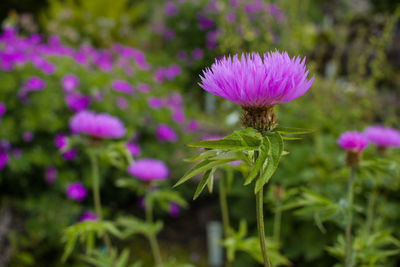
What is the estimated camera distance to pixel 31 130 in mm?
2322

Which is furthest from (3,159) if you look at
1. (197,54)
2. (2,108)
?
(197,54)

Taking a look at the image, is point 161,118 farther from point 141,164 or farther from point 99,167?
point 141,164

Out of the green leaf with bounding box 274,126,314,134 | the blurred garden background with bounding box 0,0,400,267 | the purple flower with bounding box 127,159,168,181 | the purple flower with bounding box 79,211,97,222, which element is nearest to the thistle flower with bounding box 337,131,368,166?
the blurred garden background with bounding box 0,0,400,267

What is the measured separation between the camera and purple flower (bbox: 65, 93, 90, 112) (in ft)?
8.14

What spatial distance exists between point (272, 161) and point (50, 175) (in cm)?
212

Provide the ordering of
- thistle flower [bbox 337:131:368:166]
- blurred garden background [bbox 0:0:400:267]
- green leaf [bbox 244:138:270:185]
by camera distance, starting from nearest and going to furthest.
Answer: green leaf [bbox 244:138:270:185], thistle flower [bbox 337:131:368:166], blurred garden background [bbox 0:0:400:267]

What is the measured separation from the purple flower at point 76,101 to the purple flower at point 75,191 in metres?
0.55

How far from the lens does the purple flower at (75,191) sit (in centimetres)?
230

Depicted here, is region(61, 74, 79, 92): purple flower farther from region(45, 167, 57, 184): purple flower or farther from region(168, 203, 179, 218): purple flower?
region(168, 203, 179, 218): purple flower

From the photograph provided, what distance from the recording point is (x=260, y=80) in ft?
1.99

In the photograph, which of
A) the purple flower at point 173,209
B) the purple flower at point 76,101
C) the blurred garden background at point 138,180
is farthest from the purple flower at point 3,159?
the purple flower at point 173,209

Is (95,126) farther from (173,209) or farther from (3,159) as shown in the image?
(173,209)

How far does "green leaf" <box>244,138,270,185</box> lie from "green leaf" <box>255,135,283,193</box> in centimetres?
1

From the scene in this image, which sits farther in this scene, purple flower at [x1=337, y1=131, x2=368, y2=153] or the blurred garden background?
the blurred garden background
